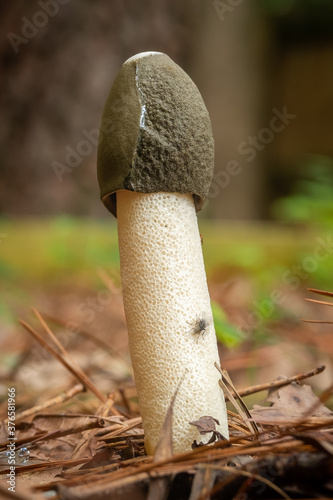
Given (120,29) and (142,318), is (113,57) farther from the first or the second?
(142,318)

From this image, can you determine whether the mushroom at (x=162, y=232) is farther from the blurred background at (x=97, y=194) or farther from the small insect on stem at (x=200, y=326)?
the blurred background at (x=97, y=194)

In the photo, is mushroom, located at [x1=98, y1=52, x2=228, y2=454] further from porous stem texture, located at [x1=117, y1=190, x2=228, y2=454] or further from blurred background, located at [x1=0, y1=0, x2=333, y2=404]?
blurred background, located at [x1=0, y1=0, x2=333, y2=404]

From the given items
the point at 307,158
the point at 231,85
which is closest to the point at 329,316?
the point at 231,85

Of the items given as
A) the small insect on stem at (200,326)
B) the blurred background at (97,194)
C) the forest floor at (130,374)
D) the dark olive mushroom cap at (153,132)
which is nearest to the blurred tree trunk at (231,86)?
the blurred background at (97,194)

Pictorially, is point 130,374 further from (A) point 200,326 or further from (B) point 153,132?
(B) point 153,132

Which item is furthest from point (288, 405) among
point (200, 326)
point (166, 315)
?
point (166, 315)
